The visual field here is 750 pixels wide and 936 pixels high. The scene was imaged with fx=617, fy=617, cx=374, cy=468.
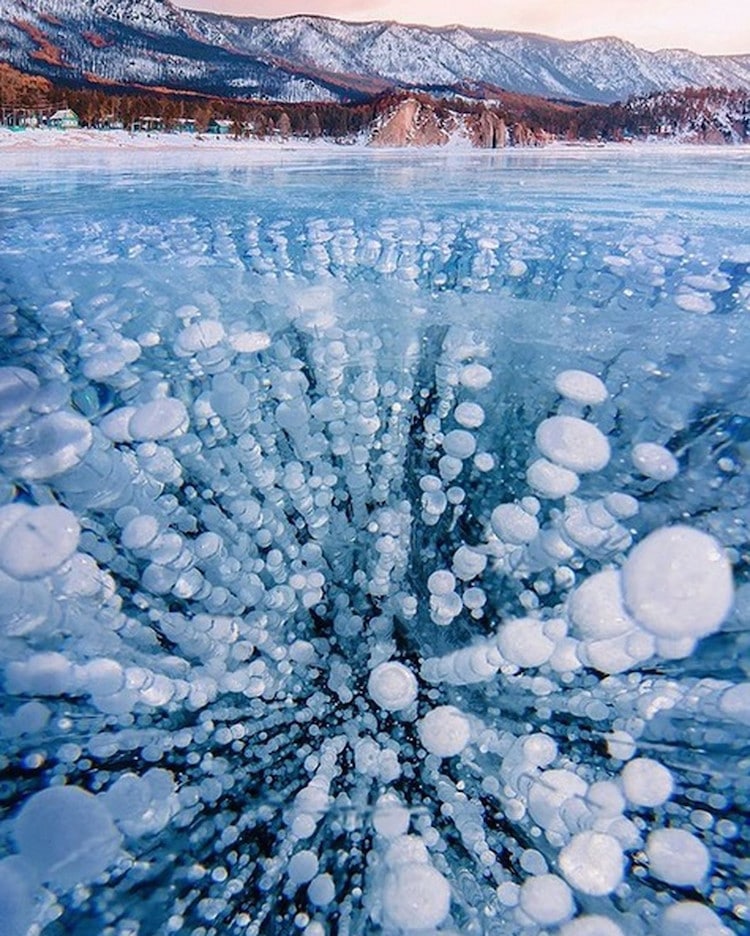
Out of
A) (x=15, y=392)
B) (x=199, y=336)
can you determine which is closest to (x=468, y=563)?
(x=199, y=336)

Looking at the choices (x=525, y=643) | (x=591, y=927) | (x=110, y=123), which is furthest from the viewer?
(x=110, y=123)

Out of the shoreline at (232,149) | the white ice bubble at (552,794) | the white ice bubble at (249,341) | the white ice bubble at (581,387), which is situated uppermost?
the shoreline at (232,149)

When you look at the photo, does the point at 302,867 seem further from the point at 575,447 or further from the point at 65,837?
the point at 575,447

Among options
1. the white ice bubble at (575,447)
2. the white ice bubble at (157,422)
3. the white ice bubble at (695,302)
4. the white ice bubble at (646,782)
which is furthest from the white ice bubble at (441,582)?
the white ice bubble at (695,302)

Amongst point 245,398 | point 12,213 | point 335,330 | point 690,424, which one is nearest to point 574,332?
point 690,424

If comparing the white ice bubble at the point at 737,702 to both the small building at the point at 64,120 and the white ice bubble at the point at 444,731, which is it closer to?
the white ice bubble at the point at 444,731

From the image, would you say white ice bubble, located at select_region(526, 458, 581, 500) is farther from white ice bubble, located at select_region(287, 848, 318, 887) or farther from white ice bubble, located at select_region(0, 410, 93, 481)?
white ice bubble, located at select_region(0, 410, 93, 481)
